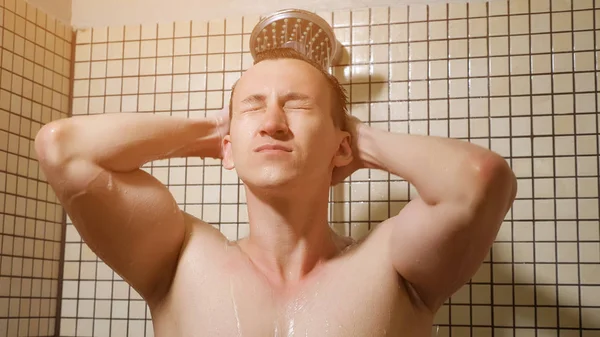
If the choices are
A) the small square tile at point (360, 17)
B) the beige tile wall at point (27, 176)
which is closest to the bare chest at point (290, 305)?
the beige tile wall at point (27, 176)

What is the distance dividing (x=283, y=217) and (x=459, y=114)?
56cm

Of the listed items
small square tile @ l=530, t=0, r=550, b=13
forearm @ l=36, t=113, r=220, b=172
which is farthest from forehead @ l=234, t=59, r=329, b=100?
small square tile @ l=530, t=0, r=550, b=13

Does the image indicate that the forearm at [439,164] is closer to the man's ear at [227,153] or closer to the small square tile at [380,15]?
the man's ear at [227,153]

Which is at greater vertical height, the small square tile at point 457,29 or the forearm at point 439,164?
the small square tile at point 457,29

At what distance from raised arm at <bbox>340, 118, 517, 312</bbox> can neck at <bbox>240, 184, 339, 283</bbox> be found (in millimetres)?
128

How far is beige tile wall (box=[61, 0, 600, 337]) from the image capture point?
53.0 inches

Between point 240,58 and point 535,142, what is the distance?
682 millimetres

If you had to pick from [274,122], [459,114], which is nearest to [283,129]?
[274,122]

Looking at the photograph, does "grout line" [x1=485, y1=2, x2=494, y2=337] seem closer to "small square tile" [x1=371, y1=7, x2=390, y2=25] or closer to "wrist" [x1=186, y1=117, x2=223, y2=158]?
"small square tile" [x1=371, y1=7, x2=390, y2=25]

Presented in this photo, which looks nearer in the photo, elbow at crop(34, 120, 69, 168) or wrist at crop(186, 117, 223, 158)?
elbow at crop(34, 120, 69, 168)

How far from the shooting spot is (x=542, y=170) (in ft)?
4.51

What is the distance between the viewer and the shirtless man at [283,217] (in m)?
0.93

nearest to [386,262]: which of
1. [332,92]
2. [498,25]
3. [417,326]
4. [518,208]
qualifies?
[417,326]

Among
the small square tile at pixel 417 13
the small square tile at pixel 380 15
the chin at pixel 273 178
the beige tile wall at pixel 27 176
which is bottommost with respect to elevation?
the beige tile wall at pixel 27 176
